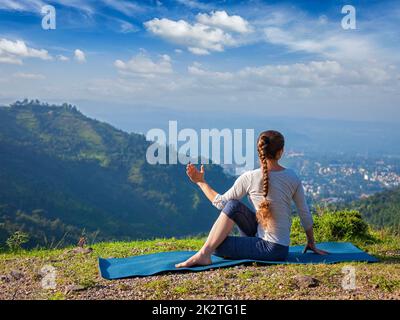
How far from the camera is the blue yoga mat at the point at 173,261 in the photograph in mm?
5621

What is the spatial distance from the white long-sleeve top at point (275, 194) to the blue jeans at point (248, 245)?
86mm

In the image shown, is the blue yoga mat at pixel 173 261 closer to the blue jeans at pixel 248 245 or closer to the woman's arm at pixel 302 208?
the blue jeans at pixel 248 245

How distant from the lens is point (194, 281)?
5.13 meters

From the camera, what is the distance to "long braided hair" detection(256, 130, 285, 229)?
17.5 feet

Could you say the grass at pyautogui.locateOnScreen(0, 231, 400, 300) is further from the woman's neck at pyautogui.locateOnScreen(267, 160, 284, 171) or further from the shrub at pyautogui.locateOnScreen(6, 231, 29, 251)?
the shrub at pyautogui.locateOnScreen(6, 231, 29, 251)

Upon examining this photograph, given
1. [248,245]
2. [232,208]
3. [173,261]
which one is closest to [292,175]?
[232,208]

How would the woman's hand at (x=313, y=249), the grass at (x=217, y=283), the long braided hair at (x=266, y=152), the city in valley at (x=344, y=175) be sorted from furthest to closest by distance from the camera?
the city in valley at (x=344, y=175)
the woman's hand at (x=313, y=249)
the long braided hair at (x=266, y=152)
the grass at (x=217, y=283)

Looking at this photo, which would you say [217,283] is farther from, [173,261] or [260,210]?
[173,261]

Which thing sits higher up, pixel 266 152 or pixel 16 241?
pixel 266 152

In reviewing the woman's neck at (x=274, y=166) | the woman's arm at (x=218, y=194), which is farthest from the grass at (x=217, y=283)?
the woman's neck at (x=274, y=166)

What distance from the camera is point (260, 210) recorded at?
18.3 feet

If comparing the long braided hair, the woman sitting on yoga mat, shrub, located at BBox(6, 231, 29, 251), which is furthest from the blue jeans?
shrub, located at BBox(6, 231, 29, 251)

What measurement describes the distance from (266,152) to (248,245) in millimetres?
1173
